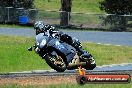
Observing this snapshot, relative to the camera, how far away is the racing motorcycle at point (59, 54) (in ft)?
31.0

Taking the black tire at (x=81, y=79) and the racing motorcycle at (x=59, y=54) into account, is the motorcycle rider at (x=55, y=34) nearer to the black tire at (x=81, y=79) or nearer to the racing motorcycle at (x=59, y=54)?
the racing motorcycle at (x=59, y=54)

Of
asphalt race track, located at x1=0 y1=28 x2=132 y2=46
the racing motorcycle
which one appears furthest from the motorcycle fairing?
asphalt race track, located at x1=0 y1=28 x2=132 y2=46

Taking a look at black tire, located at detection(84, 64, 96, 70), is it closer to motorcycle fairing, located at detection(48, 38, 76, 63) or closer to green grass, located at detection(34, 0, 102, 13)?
motorcycle fairing, located at detection(48, 38, 76, 63)

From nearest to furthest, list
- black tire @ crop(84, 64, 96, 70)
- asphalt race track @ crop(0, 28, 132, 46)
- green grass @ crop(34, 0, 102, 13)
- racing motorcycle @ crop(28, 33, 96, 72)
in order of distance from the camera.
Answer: racing motorcycle @ crop(28, 33, 96, 72), black tire @ crop(84, 64, 96, 70), asphalt race track @ crop(0, 28, 132, 46), green grass @ crop(34, 0, 102, 13)

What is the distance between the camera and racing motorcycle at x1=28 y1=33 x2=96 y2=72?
9.45 meters

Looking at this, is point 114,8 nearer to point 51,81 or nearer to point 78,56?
point 51,81

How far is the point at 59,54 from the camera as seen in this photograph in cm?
960

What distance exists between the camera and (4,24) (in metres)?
51.3

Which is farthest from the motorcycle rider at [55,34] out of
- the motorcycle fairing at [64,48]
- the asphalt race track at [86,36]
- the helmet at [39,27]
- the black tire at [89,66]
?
the asphalt race track at [86,36]

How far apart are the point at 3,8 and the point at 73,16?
9.29 m

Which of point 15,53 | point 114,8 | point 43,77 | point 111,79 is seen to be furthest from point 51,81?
point 114,8

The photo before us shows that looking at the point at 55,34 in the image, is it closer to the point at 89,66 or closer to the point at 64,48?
the point at 64,48

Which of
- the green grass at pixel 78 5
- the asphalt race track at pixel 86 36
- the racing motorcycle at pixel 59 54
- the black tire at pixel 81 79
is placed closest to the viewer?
the racing motorcycle at pixel 59 54

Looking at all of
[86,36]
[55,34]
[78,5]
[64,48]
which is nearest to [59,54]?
[64,48]
